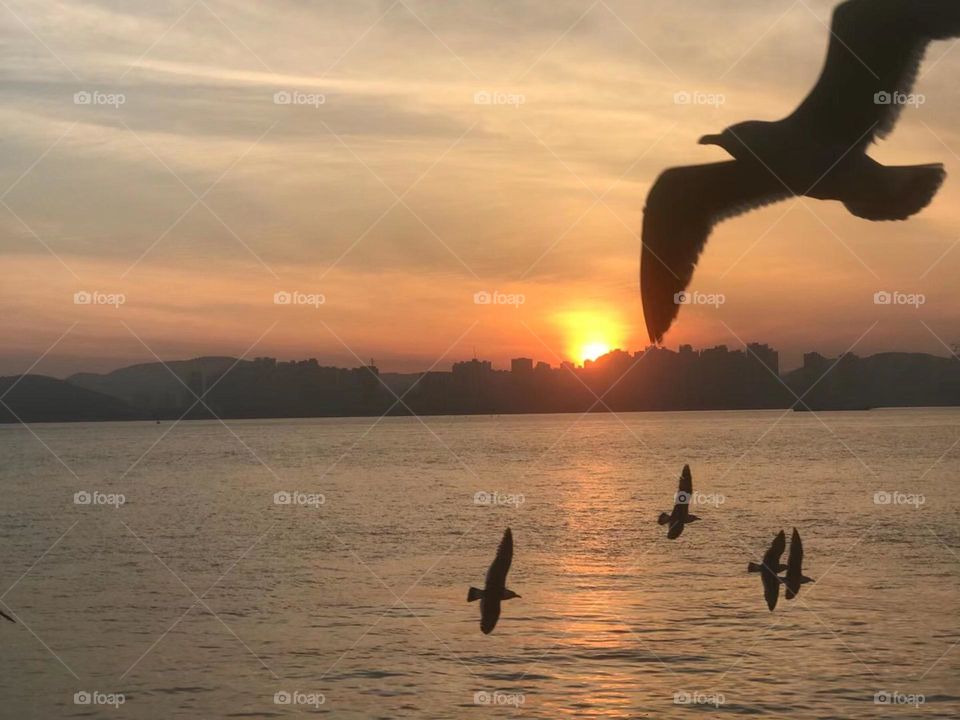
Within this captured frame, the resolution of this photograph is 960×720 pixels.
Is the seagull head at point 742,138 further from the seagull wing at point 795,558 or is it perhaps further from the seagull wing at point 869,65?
the seagull wing at point 795,558

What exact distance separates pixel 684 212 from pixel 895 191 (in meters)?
2.20

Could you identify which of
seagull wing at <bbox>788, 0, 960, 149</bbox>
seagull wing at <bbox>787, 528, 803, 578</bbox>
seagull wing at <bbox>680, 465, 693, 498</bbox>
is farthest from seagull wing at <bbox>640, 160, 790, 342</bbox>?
seagull wing at <bbox>787, 528, 803, 578</bbox>

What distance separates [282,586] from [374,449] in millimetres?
110776

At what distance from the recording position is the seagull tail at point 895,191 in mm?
10688

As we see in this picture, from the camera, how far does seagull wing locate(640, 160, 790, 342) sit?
12.2m

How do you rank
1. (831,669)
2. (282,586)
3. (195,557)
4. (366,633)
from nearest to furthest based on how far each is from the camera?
(831,669), (366,633), (282,586), (195,557)

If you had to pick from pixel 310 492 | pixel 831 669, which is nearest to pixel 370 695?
pixel 831 669

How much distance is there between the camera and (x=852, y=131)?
10906mm

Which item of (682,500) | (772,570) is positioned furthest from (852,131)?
(772,570)

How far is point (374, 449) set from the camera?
15225 centimetres

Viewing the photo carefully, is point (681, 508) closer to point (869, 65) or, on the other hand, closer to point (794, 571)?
point (794, 571)

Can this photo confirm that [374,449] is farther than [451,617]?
Yes

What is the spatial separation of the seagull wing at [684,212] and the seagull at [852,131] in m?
0.02

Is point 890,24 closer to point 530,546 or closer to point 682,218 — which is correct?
point 682,218
